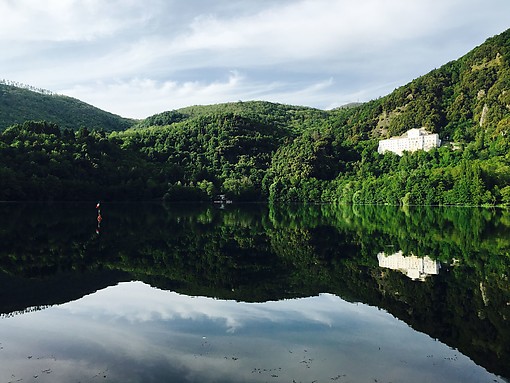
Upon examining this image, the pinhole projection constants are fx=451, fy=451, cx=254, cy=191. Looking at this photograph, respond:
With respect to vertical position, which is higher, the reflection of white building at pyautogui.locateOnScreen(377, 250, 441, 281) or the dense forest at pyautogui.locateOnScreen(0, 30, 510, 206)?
the dense forest at pyautogui.locateOnScreen(0, 30, 510, 206)

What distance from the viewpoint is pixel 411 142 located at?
6772 inches

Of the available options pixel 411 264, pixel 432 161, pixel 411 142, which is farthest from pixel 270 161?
pixel 411 264

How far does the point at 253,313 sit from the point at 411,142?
553ft

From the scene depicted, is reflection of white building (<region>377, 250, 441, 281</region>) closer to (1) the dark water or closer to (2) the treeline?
(1) the dark water

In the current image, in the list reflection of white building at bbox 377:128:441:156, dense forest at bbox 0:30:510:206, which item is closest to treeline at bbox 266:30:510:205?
dense forest at bbox 0:30:510:206

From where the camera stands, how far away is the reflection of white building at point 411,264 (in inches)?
862

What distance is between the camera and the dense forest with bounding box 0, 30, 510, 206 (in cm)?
9800

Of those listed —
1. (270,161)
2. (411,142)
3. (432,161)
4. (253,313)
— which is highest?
(411,142)

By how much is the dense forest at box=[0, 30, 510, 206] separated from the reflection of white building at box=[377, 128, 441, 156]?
18.7ft

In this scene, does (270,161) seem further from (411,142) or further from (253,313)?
(253,313)

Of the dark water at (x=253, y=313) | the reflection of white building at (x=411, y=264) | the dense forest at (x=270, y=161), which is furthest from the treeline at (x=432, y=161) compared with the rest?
the dark water at (x=253, y=313)

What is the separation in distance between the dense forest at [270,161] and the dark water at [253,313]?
73493 millimetres

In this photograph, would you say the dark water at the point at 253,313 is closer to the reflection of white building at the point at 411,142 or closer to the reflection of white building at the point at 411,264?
the reflection of white building at the point at 411,264

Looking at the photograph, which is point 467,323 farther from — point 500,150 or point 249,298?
point 500,150
